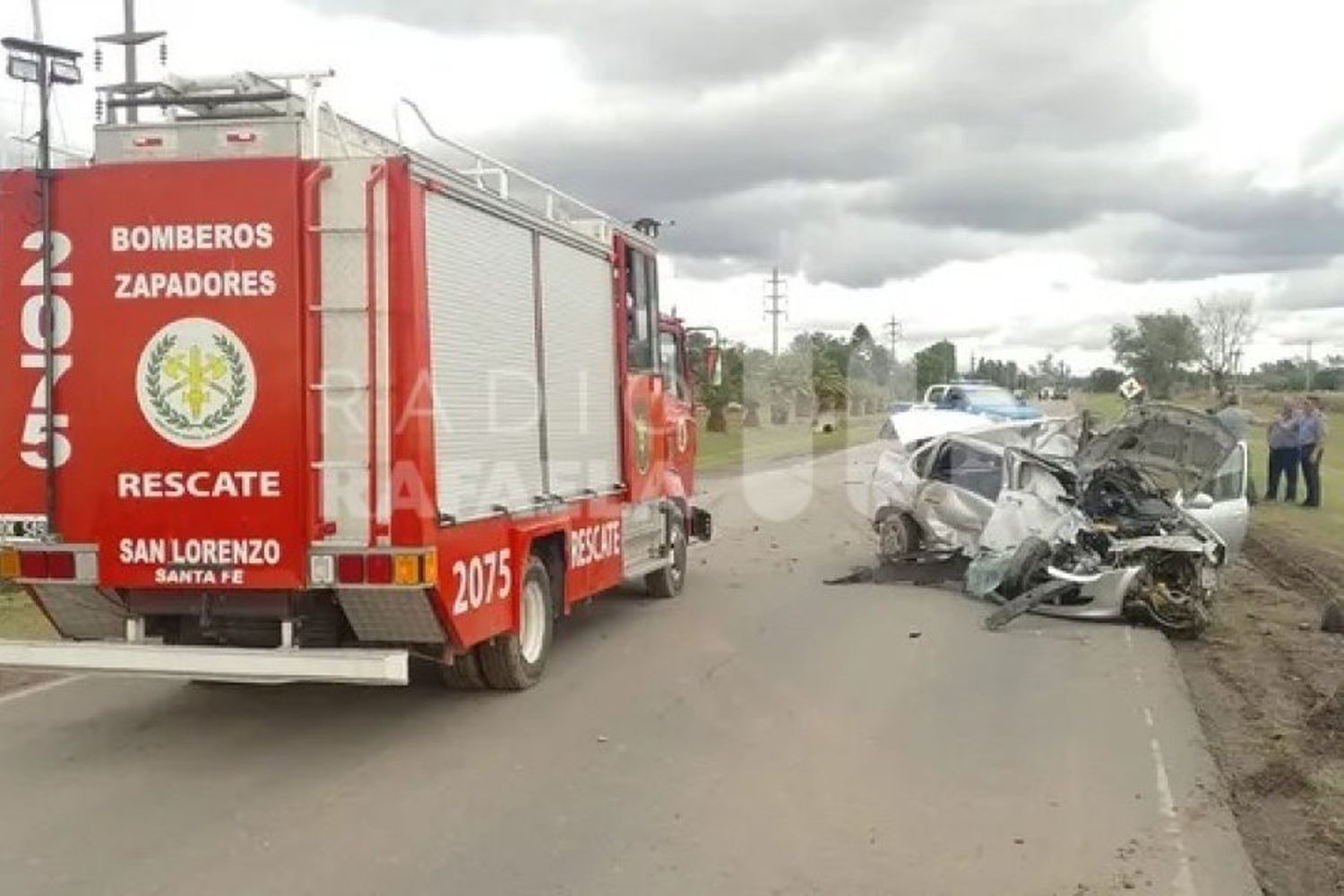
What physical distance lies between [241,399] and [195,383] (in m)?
0.29

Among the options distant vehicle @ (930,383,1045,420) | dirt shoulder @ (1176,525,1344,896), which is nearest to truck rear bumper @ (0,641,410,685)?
dirt shoulder @ (1176,525,1344,896)

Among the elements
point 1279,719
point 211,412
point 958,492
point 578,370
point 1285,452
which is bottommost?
point 1279,719

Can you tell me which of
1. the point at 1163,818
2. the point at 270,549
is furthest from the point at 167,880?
the point at 1163,818

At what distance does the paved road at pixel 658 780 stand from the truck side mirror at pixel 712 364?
4.42 metres

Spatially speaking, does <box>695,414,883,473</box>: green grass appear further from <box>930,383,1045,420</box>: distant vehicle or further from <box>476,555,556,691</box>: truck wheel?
<box>476,555,556,691</box>: truck wheel

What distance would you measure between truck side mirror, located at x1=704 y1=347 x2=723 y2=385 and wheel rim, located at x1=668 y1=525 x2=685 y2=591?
2042 millimetres

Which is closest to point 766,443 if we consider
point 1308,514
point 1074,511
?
point 1308,514

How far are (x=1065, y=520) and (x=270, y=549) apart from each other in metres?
7.90

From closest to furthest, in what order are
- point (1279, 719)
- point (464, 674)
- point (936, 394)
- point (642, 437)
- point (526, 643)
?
point (1279, 719) < point (464, 674) < point (526, 643) < point (642, 437) < point (936, 394)

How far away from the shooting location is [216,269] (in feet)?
23.6

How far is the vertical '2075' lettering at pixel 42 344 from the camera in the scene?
24.1 ft

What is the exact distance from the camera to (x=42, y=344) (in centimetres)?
738

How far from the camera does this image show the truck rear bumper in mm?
7016

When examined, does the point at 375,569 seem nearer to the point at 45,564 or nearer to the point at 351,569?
the point at 351,569
